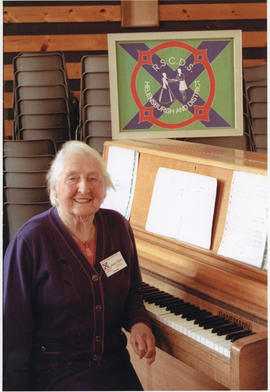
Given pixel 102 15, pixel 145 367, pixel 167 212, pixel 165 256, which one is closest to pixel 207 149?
pixel 167 212

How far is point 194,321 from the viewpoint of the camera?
69.1 inches

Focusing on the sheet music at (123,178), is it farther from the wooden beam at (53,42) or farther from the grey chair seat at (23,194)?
the wooden beam at (53,42)

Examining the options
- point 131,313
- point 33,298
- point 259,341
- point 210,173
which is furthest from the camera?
point 210,173

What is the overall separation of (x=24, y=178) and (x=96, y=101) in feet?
2.71

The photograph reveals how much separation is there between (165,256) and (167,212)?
0.19 meters

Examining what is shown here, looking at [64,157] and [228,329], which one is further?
[64,157]

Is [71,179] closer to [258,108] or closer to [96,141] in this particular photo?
[96,141]

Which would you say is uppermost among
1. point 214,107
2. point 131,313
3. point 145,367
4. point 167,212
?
point 214,107

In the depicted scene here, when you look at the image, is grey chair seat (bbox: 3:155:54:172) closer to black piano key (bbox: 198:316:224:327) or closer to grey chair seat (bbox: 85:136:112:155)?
grey chair seat (bbox: 85:136:112:155)

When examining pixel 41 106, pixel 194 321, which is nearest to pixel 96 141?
pixel 41 106

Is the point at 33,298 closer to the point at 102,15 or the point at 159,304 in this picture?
the point at 159,304

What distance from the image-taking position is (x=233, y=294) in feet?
5.81

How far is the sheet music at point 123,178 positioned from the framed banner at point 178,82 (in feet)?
1.50

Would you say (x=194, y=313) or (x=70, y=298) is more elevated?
(x=70, y=298)
